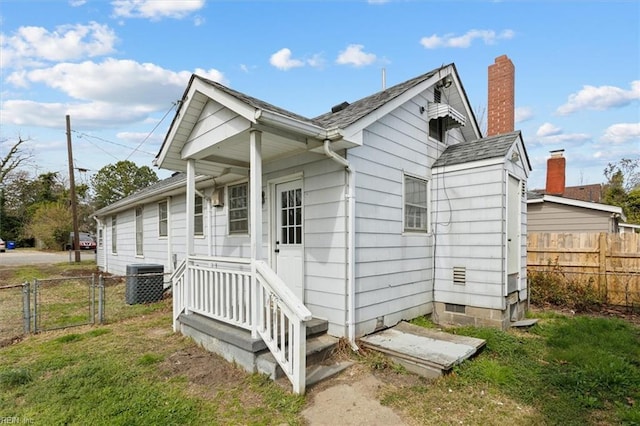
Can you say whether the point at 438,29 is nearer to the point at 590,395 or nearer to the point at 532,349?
the point at 532,349

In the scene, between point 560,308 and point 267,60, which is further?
point 267,60

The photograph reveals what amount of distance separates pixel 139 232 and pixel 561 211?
13251 millimetres

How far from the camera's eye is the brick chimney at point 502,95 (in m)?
7.91

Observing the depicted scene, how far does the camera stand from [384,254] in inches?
189

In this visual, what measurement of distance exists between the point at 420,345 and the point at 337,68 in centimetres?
800

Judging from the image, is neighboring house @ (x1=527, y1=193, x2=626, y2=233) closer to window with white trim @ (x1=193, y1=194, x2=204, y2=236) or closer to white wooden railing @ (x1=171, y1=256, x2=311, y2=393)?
white wooden railing @ (x1=171, y1=256, x2=311, y2=393)

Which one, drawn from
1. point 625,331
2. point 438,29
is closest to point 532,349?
point 625,331

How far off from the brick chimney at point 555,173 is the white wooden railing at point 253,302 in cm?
1018

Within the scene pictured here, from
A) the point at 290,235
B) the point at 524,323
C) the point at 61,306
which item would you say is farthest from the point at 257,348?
the point at 61,306

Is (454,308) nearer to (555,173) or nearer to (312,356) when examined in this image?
(312,356)

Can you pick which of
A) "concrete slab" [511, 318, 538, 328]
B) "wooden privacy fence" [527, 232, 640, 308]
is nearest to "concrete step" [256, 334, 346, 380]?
"concrete slab" [511, 318, 538, 328]

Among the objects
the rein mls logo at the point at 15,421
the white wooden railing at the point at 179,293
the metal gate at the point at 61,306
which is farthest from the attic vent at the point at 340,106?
the rein mls logo at the point at 15,421

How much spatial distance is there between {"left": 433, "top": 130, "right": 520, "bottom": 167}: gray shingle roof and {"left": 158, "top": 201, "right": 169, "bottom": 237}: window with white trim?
7477mm

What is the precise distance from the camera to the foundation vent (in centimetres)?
548
